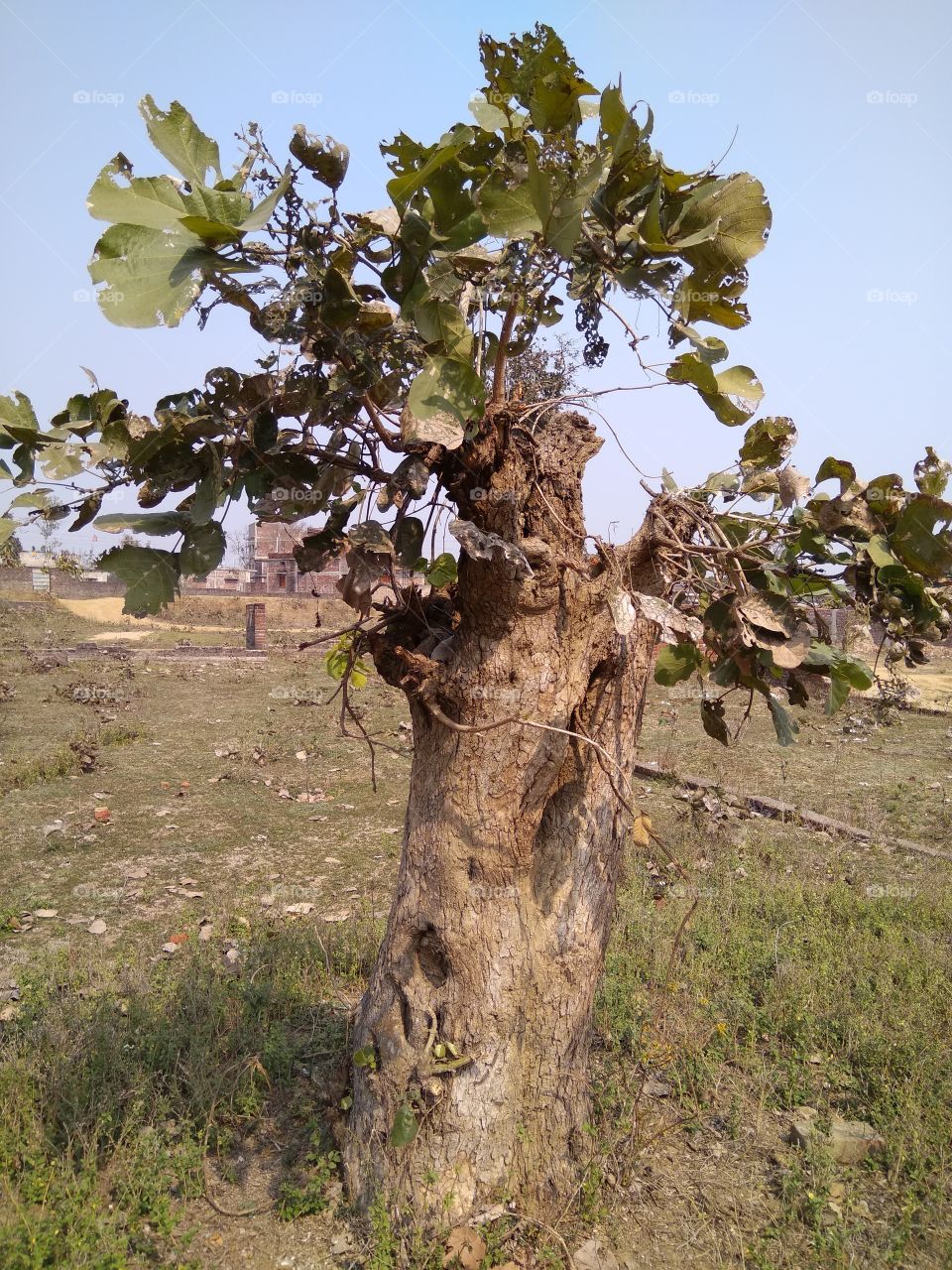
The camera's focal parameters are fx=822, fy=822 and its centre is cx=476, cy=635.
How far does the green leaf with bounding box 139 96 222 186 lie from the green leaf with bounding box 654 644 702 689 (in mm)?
1659

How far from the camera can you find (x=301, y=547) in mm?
2115

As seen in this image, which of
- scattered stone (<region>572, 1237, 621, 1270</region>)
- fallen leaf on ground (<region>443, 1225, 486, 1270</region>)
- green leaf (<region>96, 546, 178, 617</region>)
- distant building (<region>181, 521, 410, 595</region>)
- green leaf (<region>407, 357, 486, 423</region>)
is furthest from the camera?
distant building (<region>181, 521, 410, 595</region>)

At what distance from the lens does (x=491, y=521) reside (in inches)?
87.1

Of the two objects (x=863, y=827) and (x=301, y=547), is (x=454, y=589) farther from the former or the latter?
(x=863, y=827)

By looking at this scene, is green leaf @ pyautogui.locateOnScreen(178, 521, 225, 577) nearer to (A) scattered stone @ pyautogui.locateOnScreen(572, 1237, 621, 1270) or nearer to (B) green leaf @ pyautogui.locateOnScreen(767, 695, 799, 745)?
(B) green leaf @ pyautogui.locateOnScreen(767, 695, 799, 745)

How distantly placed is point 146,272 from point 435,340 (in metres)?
0.56

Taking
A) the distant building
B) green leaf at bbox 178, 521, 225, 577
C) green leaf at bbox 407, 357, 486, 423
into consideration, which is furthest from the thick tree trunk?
the distant building

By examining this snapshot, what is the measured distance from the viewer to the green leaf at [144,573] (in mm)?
1729

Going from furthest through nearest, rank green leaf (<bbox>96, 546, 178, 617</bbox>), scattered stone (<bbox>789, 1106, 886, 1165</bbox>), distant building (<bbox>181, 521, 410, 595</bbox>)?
distant building (<bbox>181, 521, 410, 595</bbox>) < scattered stone (<bbox>789, 1106, 886, 1165</bbox>) < green leaf (<bbox>96, 546, 178, 617</bbox>)

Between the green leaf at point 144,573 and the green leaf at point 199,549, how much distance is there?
0.09 feet

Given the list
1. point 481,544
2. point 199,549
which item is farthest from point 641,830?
point 199,549

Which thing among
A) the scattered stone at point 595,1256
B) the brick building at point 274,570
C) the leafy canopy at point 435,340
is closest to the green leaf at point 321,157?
the leafy canopy at point 435,340

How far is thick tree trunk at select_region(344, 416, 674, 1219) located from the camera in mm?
2238

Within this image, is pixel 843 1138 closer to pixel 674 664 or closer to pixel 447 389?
pixel 674 664
